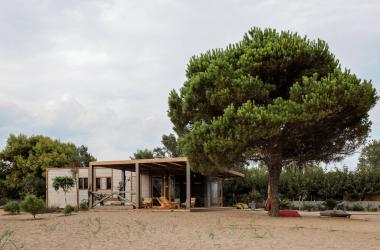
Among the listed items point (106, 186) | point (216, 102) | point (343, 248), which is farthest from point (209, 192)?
point (343, 248)

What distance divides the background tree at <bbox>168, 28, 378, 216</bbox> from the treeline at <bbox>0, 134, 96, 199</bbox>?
26.9 m

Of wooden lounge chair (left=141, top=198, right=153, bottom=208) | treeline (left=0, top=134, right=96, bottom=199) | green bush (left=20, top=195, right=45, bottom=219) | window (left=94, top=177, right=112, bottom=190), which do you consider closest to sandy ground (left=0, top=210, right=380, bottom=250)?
green bush (left=20, top=195, right=45, bottom=219)

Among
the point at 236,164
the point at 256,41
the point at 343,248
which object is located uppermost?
the point at 256,41

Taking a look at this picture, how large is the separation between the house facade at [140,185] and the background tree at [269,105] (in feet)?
30.2

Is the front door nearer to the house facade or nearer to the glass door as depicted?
the house facade

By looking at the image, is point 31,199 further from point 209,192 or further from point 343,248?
point 343,248

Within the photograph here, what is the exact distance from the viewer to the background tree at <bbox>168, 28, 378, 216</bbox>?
63.3ft

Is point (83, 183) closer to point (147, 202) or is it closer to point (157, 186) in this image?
point (157, 186)

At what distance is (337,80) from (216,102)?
192 inches

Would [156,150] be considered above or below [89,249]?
above

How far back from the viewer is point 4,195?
159 feet

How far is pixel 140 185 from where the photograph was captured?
1319 inches

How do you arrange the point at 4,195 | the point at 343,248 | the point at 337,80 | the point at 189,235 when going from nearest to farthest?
the point at 343,248 → the point at 189,235 → the point at 337,80 → the point at 4,195

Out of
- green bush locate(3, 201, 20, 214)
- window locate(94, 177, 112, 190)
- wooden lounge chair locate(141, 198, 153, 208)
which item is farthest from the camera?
window locate(94, 177, 112, 190)
